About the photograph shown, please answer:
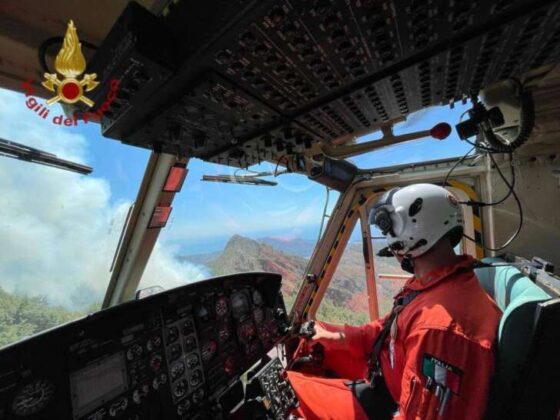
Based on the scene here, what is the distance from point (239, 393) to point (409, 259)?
126cm

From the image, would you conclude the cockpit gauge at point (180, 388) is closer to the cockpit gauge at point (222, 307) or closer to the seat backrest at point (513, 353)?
the cockpit gauge at point (222, 307)

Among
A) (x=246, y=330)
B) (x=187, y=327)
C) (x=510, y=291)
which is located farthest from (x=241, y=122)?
(x=246, y=330)

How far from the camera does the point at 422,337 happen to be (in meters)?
1.03

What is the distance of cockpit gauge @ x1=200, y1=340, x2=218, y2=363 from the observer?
1584mm

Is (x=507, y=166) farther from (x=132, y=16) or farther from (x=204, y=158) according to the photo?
(x=132, y=16)

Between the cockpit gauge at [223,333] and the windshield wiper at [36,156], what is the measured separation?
3.73 feet

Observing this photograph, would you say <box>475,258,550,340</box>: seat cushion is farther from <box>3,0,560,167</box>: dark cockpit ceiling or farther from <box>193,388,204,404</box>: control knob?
<box>193,388,204,404</box>: control knob

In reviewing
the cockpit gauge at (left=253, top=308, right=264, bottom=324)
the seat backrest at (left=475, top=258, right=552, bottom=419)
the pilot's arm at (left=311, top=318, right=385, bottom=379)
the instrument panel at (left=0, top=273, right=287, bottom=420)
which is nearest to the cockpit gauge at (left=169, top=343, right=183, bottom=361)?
the instrument panel at (left=0, top=273, right=287, bottom=420)

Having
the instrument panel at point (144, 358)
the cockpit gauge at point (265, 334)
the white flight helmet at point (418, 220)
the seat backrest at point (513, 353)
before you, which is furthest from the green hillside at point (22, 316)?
the seat backrest at point (513, 353)

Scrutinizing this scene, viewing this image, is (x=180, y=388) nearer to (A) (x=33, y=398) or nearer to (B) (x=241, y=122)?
(A) (x=33, y=398)

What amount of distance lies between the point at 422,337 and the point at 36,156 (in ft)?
5.82

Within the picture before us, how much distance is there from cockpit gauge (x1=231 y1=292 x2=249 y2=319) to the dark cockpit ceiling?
1294 mm

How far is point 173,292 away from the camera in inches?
55.8

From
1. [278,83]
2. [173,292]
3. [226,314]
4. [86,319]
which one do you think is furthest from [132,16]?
[226,314]
